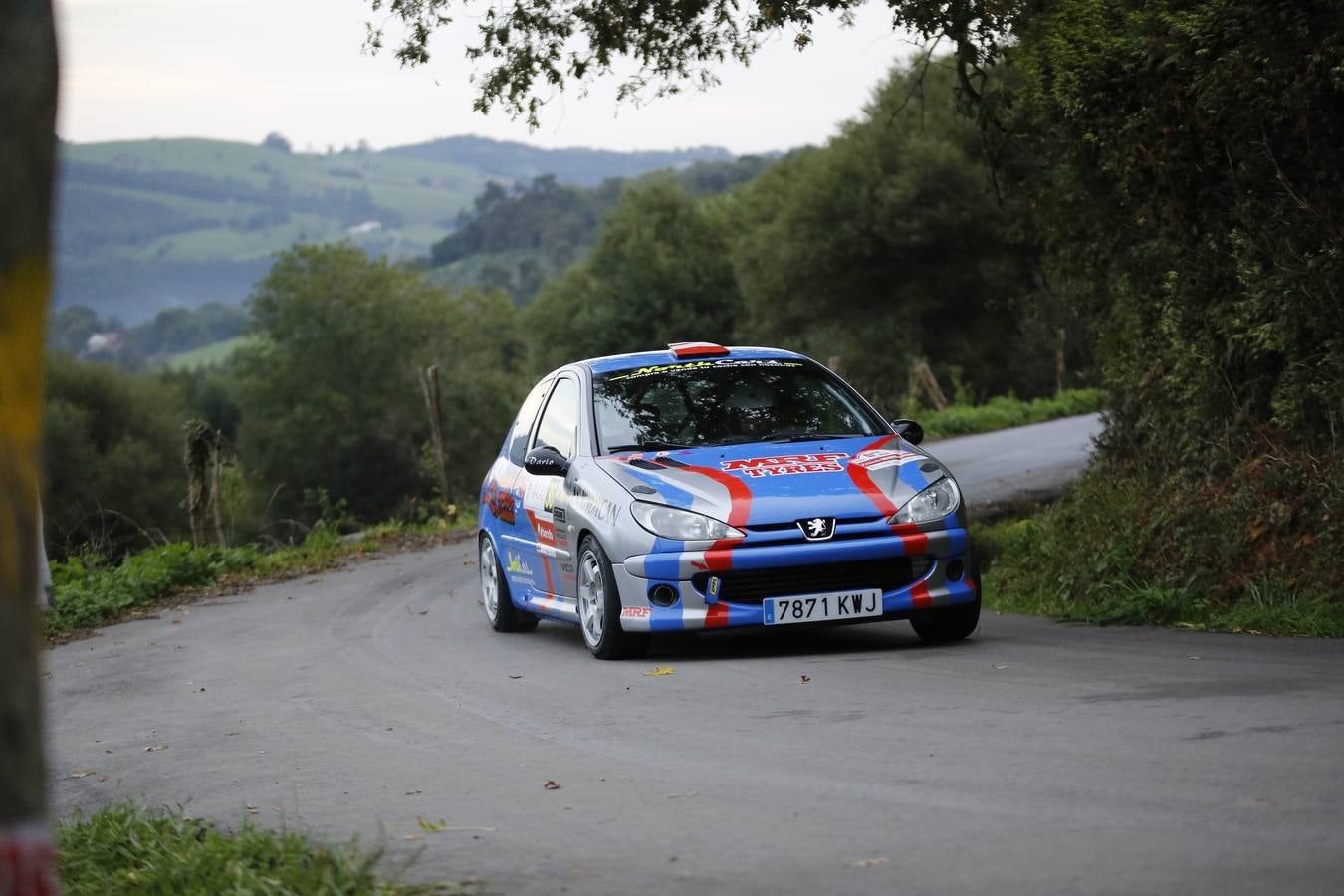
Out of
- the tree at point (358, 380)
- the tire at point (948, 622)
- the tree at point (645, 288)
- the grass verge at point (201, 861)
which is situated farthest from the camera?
the tree at point (358, 380)

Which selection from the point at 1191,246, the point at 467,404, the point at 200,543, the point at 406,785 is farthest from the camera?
the point at 467,404

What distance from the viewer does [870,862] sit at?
5.11 m

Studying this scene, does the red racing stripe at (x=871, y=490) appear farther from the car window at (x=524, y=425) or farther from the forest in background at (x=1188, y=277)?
the car window at (x=524, y=425)

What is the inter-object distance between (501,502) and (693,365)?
182cm

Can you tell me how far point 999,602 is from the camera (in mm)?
12742

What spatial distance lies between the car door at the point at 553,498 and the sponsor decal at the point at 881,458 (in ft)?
5.91

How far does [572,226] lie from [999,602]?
181766 mm

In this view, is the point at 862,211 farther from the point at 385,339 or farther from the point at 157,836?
the point at 157,836

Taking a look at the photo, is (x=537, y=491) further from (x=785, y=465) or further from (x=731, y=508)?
(x=731, y=508)

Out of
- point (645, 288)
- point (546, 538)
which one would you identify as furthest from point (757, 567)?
point (645, 288)

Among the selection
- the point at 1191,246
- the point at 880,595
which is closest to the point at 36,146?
the point at 880,595

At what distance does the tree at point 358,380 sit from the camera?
8150cm

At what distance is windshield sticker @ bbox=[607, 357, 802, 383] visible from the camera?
11577 millimetres

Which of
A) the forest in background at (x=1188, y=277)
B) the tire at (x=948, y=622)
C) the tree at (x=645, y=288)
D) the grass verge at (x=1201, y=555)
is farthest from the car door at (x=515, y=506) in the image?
the tree at (x=645, y=288)
